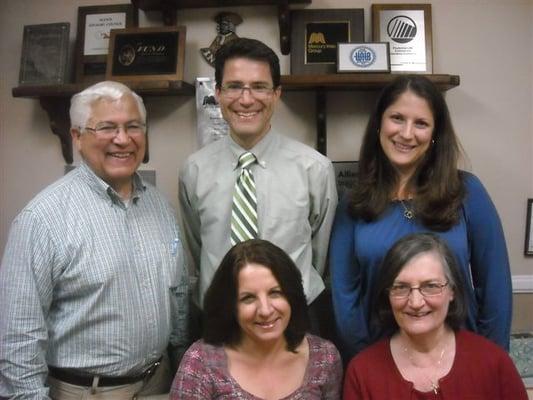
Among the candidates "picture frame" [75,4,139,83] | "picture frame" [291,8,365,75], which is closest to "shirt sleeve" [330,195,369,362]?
"picture frame" [291,8,365,75]

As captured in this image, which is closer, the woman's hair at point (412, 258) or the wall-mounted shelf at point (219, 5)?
the woman's hair at point (412, 258)

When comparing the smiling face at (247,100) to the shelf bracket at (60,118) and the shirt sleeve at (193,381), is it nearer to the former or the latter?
the shirt sleeve at (193,381)

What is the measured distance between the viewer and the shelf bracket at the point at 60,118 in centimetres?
239

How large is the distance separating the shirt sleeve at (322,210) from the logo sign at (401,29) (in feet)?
2.64

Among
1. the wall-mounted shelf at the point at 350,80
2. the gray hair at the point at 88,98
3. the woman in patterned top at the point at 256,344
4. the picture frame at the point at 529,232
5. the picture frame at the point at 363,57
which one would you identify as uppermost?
the picture frame at the point at 363,57

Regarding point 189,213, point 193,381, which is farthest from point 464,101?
point 193,381

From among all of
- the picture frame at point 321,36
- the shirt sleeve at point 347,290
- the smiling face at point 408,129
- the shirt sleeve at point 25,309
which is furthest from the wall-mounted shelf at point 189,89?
the shirt sleeve at point 25,309

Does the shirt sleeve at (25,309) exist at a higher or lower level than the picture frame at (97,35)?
lower

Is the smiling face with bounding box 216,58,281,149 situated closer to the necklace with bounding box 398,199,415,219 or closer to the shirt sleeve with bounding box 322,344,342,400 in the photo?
A: the necklace with bounding box 398,199,415,219

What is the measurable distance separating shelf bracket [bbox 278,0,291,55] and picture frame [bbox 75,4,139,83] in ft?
2.20

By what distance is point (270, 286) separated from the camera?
4.57 ft

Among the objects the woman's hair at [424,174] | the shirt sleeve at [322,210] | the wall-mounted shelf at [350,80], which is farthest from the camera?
the wall-mounted shelf at [350,80]

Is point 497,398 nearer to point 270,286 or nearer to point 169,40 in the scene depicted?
point 270,286

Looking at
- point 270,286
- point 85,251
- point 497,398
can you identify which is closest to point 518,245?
point 497,398
